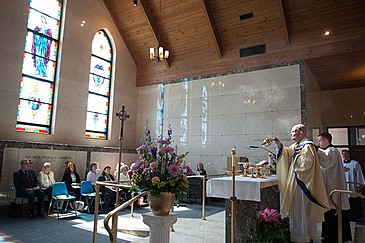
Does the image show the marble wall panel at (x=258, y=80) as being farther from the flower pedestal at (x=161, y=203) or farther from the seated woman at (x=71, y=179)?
the flower pedestal at (x=161, y=203)

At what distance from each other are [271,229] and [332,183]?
1.51 metres

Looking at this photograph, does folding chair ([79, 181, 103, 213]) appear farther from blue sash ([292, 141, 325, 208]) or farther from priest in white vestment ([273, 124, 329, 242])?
blue sash ([292, 141, 325, 208])

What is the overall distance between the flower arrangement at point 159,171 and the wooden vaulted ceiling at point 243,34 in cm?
721

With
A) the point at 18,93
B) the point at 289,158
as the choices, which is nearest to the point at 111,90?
the point at 18,93

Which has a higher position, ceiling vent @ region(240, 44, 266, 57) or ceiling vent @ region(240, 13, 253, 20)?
ceiling vent @ region(240, 13, 253, 20)

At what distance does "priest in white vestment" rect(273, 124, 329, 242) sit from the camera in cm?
416

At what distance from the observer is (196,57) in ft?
36.5

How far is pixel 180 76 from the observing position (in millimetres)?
11469

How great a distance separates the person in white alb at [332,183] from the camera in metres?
4.57

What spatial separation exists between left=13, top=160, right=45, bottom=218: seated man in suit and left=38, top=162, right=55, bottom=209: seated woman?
0.96 feet

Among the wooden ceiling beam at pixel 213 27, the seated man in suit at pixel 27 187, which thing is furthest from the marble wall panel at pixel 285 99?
the seated man in suit at pixel 27 187

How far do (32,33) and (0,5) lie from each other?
115 cm

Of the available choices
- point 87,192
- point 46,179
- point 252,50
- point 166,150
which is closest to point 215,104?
point 252,50

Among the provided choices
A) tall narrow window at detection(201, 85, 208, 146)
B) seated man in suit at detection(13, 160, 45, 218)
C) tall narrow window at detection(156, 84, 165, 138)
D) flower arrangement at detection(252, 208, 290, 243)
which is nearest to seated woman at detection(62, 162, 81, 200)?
seated man in suit at detection(13, 160, 45, 218)
